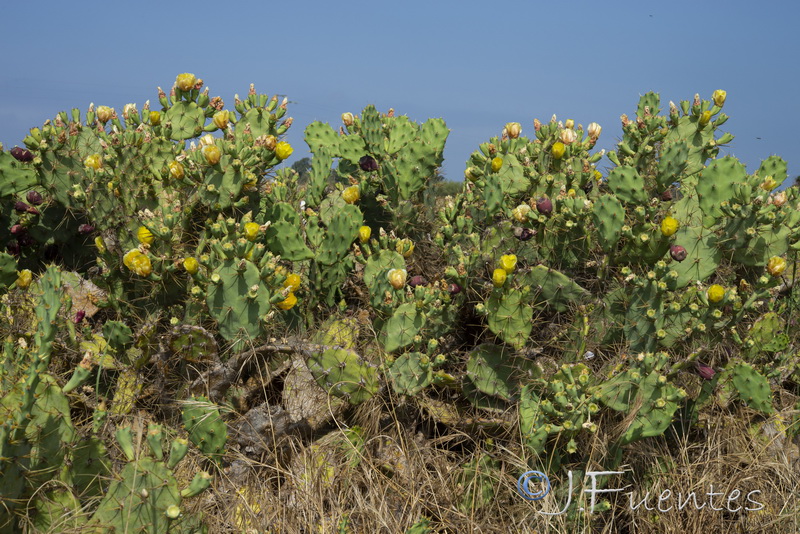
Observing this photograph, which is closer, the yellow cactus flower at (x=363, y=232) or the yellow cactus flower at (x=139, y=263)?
the yellow cactus flower at (x=139, y=263)

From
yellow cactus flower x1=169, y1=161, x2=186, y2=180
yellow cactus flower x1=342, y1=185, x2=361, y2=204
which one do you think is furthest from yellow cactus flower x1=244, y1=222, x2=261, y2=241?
yellow cactus flower x1=342, y1=185, x2=361, y2=204

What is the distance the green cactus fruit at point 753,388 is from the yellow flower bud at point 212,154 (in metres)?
2.66

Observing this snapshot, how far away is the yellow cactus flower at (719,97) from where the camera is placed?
4.59 m

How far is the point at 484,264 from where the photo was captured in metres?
4.07

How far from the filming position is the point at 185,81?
444 cm

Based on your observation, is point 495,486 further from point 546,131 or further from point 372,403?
point 546,131

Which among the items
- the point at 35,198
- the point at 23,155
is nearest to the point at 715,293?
the point at 23,155

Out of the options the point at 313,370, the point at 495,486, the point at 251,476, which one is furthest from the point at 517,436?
the point at 251,476

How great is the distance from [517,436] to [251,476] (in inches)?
47.5

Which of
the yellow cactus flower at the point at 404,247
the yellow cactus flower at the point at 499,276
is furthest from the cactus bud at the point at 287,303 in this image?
the yellow cactus flower at the point at 499,276

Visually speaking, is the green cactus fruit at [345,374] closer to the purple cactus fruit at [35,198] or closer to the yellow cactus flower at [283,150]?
the yellow cactus flower at [283,150]

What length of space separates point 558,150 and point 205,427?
230 cm

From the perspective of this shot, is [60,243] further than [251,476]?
Yes

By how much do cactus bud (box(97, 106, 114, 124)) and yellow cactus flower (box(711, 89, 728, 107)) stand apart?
11.7 ft
